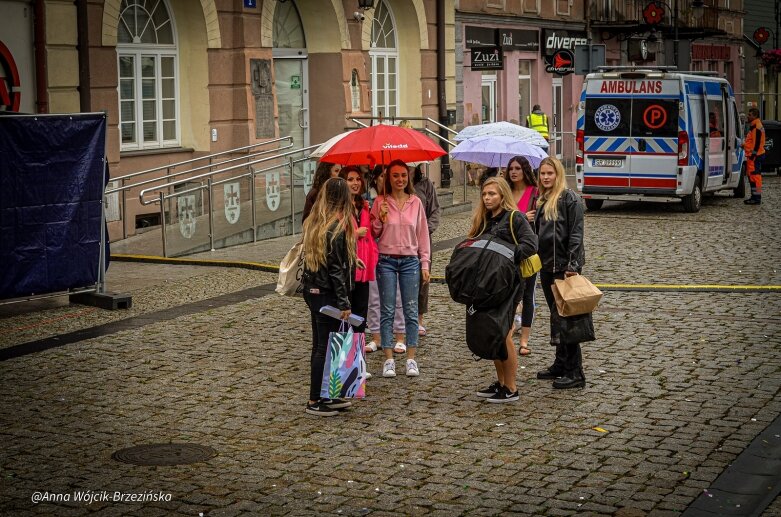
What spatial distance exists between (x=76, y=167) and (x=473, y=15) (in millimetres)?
20519

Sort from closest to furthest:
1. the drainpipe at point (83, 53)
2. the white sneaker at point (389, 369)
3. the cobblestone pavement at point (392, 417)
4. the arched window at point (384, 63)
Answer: the cobblestone pavement at point (392, 417), the white sneaker at point (389, 369), the drainpipe at point (83, 53), the arched window at point (384, 63)

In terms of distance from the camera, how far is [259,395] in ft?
32.1

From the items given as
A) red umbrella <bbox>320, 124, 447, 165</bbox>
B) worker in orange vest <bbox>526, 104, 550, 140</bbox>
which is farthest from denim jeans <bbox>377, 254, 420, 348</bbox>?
worker in orange vest <bbox>526, 104, 550, 140</bbox>

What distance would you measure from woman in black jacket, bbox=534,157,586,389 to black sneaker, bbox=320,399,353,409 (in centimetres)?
163

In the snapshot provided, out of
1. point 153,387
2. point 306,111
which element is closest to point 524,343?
point 153,387

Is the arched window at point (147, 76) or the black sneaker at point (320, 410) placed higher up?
the arched window at point (147, 76)

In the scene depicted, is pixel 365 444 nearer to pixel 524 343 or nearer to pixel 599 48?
pixel 524 343

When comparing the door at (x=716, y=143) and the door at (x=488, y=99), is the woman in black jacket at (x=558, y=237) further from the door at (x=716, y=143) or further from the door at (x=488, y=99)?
the door at (x=488, y=99)

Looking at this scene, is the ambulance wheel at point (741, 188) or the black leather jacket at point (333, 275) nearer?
the black leather jacket at point (333, 275)

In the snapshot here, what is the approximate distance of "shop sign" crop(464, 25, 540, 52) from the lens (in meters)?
32.7

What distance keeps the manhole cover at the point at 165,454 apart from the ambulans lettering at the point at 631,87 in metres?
15.9

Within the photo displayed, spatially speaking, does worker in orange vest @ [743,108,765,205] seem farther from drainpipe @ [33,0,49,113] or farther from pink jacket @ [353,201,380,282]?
pink jacket @ [353,201,380,282]

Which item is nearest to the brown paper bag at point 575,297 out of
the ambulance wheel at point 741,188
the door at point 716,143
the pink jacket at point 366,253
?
the pink jacket at point 366,253

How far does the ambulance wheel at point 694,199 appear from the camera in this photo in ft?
76.9
